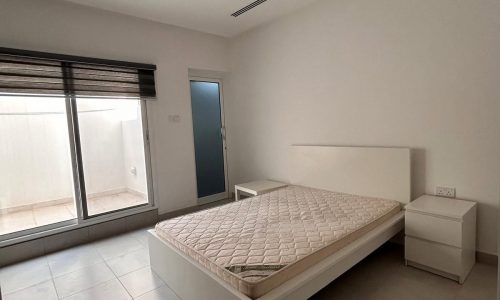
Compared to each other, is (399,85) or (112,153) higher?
(399,85)

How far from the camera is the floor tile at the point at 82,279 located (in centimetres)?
218

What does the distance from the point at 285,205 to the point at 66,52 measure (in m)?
2.90

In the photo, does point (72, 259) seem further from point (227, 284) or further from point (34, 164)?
point (227, 284)

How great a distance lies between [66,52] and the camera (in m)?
2.93

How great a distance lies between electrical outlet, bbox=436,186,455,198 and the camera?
7.65ft

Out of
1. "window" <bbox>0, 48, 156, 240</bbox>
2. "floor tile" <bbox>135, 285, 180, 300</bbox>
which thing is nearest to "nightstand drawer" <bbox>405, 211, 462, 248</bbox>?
"floor tile" <bbox>135, 285, 180, 300</bbox>

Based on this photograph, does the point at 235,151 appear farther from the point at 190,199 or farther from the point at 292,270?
the point at 292,270

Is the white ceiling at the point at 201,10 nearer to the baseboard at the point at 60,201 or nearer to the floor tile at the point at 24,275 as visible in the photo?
the baseboard at the point at 60,201

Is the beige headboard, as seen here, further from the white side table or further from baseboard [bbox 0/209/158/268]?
baseboard [bbox 0/209/158/268]

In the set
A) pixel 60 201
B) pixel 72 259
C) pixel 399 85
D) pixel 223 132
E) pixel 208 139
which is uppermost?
pixel 399 85

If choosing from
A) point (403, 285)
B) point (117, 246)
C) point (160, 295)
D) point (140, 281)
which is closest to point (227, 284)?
point (160, 295)

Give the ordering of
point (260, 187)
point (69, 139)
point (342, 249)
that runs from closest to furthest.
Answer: point (342, 249) < point (69, 139) < point (260, 187)

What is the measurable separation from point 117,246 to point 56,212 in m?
0.83

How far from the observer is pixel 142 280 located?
2264 mm
